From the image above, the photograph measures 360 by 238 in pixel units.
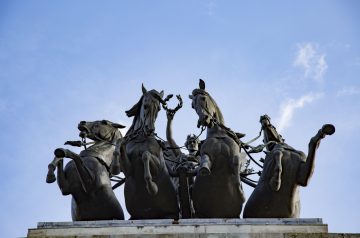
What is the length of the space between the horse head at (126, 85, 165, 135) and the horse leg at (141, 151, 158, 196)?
0.83 m

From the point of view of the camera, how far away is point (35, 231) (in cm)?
1428

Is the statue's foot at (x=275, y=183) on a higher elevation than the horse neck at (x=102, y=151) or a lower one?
lower

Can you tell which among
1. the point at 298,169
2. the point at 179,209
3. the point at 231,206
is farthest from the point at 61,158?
the point at 298,169

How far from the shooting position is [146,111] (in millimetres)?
16344

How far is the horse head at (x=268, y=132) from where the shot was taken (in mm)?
17031

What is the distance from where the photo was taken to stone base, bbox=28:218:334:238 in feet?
45.1

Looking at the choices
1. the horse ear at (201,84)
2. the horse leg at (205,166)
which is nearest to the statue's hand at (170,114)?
the horse ear at (201,84)

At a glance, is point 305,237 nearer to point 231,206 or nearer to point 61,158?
point 231,206

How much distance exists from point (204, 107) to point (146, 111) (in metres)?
1.35

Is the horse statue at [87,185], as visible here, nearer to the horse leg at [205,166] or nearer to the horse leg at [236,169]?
the horse leg at [205,166]

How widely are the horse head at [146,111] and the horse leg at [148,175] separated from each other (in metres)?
0.83

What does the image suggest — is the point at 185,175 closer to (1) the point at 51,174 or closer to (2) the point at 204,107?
(2) the point at 204,107

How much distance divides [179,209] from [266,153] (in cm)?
242

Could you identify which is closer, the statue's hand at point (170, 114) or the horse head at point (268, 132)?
the horse head at point (268, 132)
